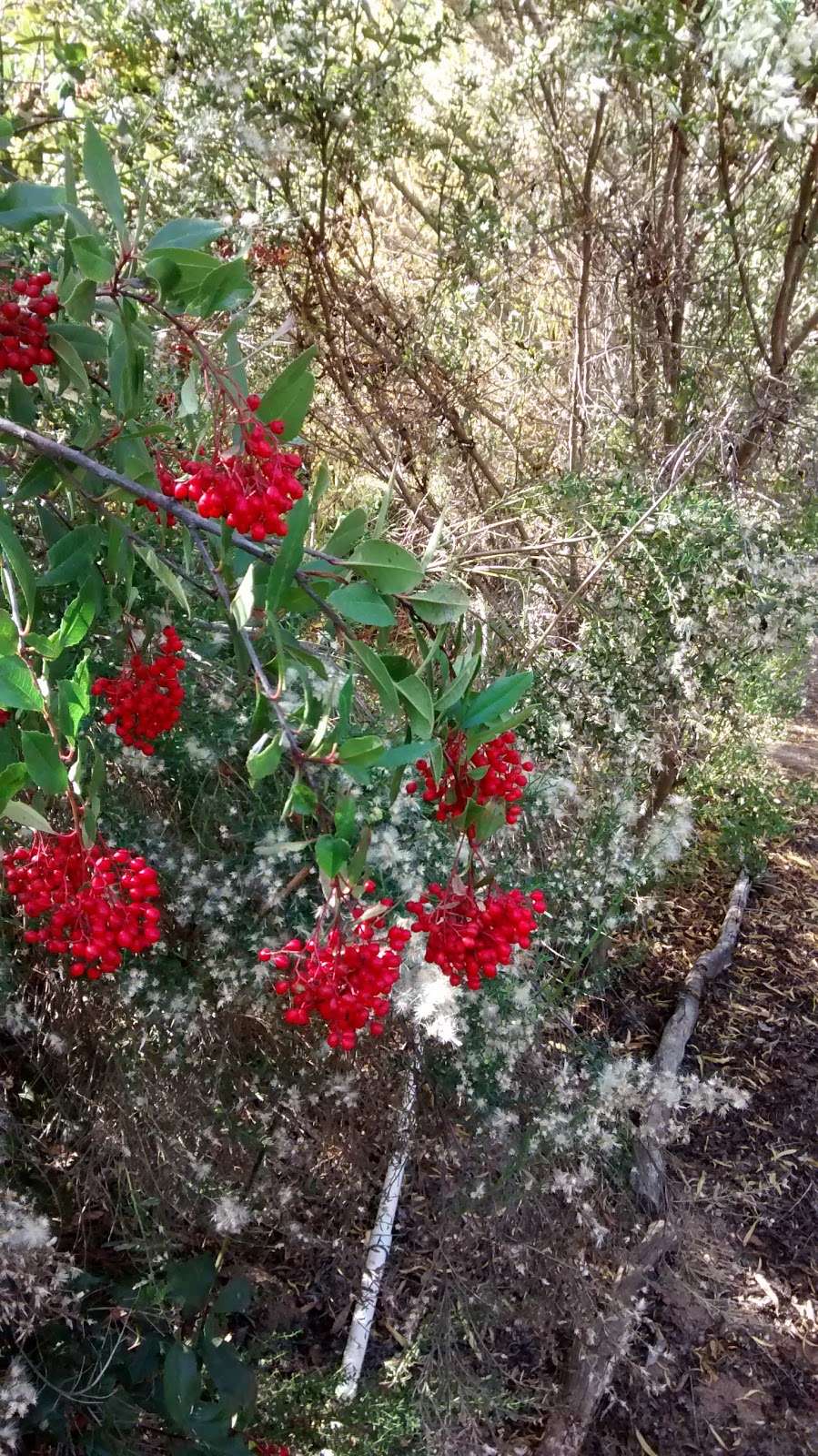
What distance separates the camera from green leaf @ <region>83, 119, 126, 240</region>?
81 cm

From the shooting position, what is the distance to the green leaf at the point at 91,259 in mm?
806

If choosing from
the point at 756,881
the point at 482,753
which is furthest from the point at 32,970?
the point at 756,881

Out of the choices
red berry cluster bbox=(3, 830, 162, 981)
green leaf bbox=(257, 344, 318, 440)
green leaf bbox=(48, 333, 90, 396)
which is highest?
green leaf bbox=(257, 344, 318, 440)

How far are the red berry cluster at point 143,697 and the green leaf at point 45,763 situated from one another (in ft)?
0.85

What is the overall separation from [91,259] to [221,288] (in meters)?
0.11

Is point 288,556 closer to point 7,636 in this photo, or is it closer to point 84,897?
point 7,636

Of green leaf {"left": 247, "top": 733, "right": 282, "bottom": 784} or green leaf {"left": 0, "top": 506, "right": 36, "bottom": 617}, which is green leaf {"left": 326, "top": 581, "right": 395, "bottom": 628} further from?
green leaf {"left": 0, "top": 506, "right": 36, "bottom": 617}

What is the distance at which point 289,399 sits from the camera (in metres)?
0.92

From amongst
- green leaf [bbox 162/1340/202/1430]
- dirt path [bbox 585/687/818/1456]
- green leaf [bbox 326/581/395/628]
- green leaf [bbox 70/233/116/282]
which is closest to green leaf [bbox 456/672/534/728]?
green leaf [bbox 326/581/395/628]

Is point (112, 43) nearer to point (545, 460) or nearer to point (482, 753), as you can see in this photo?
point (545, 460)

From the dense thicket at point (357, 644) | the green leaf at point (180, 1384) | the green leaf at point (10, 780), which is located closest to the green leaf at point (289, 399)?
the dense thicket at point (357, 644)

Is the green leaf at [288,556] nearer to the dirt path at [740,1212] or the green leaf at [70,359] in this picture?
the green leaf at [70,359]

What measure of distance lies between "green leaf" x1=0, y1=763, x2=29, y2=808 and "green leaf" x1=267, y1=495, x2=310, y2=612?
0.80 ft

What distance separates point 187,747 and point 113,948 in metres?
0.67
